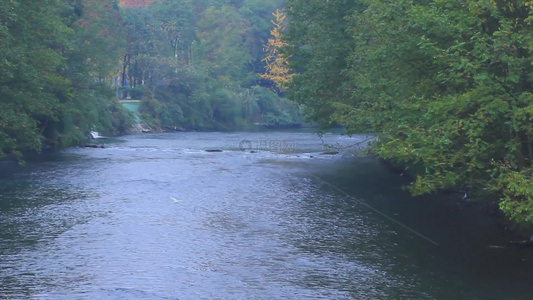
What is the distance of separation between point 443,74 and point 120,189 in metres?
19.7

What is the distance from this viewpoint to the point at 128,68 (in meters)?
104

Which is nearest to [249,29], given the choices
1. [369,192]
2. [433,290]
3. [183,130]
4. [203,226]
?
[183,130]

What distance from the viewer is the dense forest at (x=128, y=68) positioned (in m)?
41.1

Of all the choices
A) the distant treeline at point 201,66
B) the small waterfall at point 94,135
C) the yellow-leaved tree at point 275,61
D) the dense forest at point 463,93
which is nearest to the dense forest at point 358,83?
the dense forest at point 463,93

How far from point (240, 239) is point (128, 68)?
271 ft

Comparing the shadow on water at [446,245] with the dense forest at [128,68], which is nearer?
the shadow on water at [446,245]

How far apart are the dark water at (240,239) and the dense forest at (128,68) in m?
6.41

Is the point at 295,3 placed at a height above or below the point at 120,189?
above

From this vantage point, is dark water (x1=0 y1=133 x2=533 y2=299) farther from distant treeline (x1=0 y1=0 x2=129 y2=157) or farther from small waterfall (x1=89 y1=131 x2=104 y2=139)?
small waterfall (x1=89 y1=131 x2=104 y2=139)

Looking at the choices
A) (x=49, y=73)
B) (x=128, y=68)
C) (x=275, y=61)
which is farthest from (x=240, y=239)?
(x=275, y=61)

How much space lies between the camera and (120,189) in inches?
1420

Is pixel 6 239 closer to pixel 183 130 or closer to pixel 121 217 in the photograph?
pixel 121 217

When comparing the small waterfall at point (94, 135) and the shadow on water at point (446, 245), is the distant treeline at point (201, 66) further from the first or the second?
the shadow on water at point (446, 245)

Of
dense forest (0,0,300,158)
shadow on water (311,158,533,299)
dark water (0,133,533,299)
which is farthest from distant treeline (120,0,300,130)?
shadow on water (311,158,533,299)
